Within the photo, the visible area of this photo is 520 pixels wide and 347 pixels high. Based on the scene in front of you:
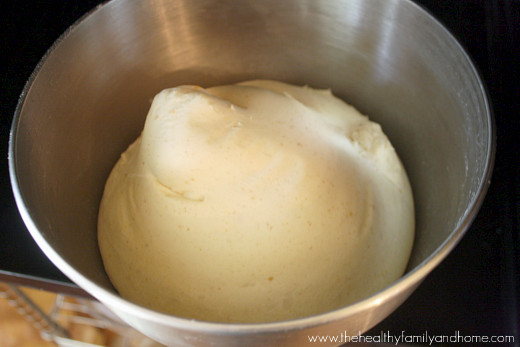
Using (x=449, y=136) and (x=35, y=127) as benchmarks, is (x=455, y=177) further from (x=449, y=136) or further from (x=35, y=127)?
(x=35, y=127)

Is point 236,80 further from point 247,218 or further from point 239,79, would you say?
point 247,218

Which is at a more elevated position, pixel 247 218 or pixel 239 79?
pixel 239 79

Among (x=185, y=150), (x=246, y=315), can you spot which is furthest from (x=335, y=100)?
(x=246, y=315)

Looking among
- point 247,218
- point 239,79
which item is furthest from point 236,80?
point 247,218

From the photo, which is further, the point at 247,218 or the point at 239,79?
the point at 239,79
